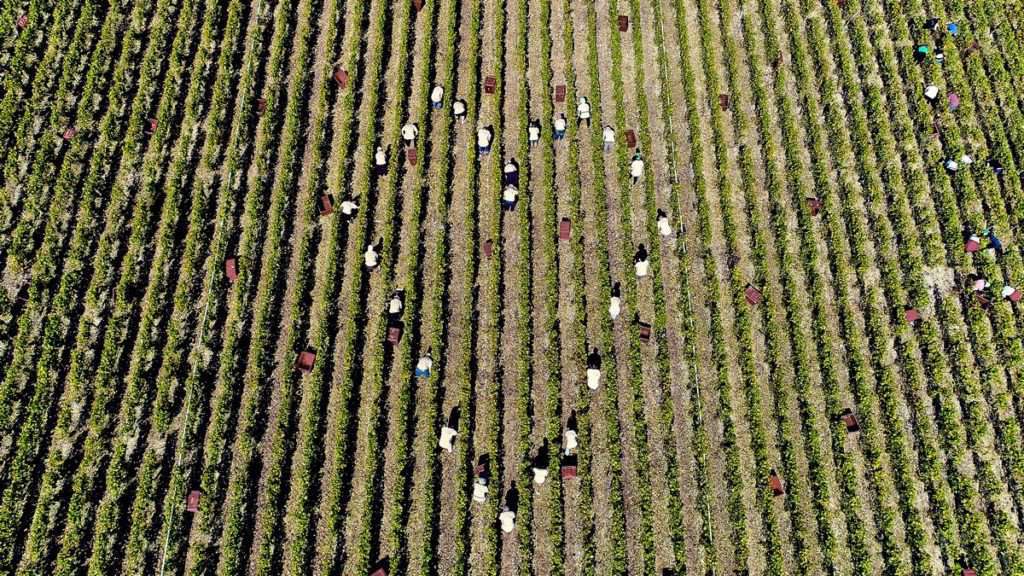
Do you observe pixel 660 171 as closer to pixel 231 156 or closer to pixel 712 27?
pixel 712 27

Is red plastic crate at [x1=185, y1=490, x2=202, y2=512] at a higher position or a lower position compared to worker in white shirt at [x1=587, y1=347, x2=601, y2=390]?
lower

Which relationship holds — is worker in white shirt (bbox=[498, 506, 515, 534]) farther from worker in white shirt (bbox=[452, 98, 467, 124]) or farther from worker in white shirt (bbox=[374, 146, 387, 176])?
worker in white shirt (bbox=[452, 98, 467, 124])

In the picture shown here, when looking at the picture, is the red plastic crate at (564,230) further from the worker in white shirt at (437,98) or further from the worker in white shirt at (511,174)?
the worker in white shirt at (437,98)

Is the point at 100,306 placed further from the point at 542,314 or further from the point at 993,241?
the point at 993,241

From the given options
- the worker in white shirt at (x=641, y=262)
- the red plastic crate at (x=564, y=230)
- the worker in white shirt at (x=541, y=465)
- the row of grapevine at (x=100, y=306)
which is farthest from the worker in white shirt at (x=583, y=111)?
the row of grapevine at (x=100, y=306)

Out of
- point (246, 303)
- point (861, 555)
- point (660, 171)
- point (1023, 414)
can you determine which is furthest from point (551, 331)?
point (1023, 414)

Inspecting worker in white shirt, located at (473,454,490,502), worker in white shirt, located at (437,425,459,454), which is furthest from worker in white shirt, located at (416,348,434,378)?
worker in white shirt, located at (473,454,490,502)
